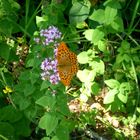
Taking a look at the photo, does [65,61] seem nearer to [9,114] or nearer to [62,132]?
[62,132]

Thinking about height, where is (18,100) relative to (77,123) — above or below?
above

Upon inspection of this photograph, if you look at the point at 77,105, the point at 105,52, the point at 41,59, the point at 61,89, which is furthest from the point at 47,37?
the point at 77,105

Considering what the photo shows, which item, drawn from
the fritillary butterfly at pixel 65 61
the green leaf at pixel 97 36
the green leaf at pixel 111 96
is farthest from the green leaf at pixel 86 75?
the fritillary butterfly at pixel 65 61

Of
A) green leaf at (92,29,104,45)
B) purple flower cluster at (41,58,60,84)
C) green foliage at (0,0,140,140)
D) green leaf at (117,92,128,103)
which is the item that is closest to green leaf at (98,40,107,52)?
green foliage at (0,0,140,140)

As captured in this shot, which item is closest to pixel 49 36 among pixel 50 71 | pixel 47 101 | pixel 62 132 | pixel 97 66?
pixel 50 71

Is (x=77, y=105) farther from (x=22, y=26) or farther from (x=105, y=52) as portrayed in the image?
(x=22, y=26)
